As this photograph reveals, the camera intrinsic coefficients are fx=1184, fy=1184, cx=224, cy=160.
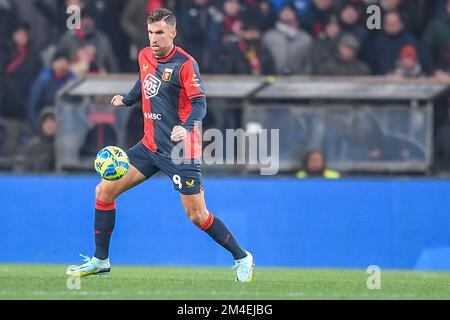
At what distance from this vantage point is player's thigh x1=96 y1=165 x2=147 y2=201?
10219mm

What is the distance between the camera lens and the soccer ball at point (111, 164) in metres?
10.1

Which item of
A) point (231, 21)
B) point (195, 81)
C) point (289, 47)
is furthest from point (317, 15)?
point (195, 81)

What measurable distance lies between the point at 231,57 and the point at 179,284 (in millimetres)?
6465

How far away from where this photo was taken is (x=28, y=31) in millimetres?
15875

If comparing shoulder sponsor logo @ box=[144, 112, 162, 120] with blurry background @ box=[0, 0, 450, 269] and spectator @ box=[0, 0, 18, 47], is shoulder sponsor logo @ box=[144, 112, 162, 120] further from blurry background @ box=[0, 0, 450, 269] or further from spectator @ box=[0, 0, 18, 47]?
spectator @ box=[0, 0, 18, 47]

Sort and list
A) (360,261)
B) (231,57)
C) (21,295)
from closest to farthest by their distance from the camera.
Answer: (21,295), (360,261), (231,57)

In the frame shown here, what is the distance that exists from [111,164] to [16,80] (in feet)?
19.4

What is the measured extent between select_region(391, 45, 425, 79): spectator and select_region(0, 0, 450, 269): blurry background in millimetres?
27

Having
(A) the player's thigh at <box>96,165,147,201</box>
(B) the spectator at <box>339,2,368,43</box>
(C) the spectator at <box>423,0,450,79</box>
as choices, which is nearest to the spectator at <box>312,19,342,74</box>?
(B) the spectator at <box>339,2,368,43</box>

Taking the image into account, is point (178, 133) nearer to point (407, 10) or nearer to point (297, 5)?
point (297, 5)

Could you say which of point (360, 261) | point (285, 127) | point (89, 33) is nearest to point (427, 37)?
point (285, 127)

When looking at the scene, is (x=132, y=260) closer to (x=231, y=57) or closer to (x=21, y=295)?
(x=231, y=57)

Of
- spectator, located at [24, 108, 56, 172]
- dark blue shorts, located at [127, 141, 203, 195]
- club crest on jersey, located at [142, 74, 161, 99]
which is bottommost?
spectator, located at [24, 108, 56, 172]

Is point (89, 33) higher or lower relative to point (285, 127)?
higher
